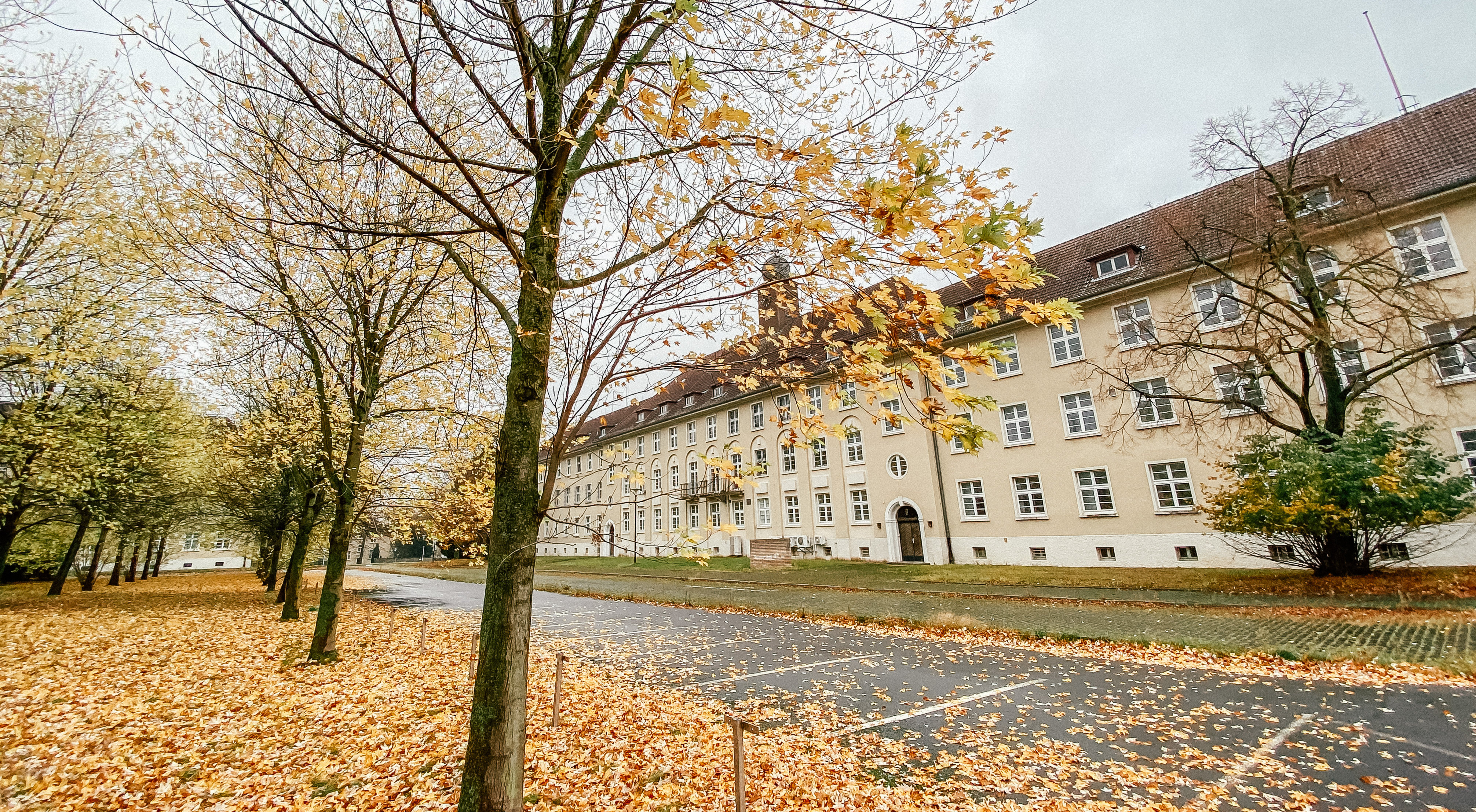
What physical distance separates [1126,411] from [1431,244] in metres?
8.82

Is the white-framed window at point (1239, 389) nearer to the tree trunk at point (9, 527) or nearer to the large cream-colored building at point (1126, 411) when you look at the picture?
the large cream-colored building at point (1126, 411)

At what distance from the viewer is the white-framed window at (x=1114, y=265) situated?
21.6 metres

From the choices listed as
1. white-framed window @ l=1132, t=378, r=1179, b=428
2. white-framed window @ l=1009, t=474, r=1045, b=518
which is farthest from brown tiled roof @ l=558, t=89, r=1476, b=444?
white-framed window @ l=1009, t=474, r=1045, b=518

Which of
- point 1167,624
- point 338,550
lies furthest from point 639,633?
point 1167,624

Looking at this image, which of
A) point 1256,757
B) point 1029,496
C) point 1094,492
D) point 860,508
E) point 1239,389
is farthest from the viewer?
point 860,508

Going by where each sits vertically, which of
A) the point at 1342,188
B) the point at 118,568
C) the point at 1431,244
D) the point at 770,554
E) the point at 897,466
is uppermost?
the point at 1342,188

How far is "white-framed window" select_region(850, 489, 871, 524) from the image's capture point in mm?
27281

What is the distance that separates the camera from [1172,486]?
19219mm

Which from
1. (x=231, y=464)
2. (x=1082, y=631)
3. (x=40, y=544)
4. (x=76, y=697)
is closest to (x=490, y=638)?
(x=76, y=697)

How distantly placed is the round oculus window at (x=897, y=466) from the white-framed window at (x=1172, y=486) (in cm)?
943

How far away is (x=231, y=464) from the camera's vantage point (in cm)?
1911

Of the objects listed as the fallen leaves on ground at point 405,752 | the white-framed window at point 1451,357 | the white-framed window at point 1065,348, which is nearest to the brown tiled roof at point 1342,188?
the white-framed window at point 1065,348

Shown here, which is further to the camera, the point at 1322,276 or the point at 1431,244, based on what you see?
the point at 1322,276

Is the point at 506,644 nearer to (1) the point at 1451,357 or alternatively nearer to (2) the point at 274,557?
(2) the point at 274,557
